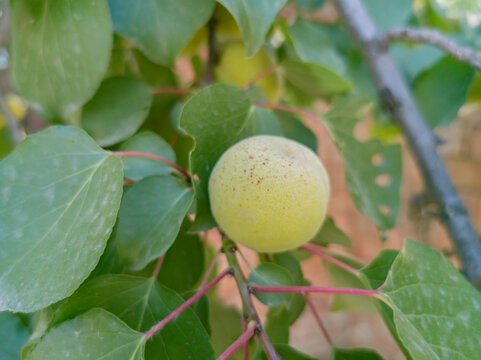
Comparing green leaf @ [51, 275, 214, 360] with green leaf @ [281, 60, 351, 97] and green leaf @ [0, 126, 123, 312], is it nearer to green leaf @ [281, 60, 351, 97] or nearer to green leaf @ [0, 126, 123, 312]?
green leaf @ [0, 126, 123, 312]

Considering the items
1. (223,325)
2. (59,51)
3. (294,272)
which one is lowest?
(223,325)

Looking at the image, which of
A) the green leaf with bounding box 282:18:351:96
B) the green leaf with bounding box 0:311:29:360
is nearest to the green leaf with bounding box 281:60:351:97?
the green leaf with bounding box 282:18:351:96

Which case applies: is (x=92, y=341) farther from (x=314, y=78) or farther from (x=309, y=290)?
(x=314, y=78)

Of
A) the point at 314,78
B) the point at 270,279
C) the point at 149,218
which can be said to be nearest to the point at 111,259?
the point at 149,218

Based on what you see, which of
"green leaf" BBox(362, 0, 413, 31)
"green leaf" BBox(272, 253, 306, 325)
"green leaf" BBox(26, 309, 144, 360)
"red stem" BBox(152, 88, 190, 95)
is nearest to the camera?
"green leaf" BBox(26, 309, 144, 360)

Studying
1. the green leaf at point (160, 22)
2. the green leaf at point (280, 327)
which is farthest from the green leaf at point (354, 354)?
the green leaf at point (160, 22)

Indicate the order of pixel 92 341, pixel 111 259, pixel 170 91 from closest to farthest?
1. pixel 92 341
2. pixel 111 259
3. pixel 170 91
